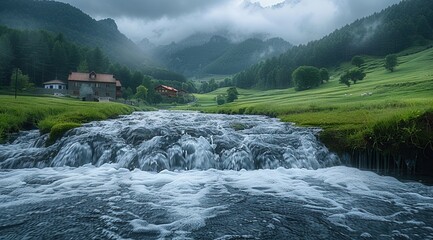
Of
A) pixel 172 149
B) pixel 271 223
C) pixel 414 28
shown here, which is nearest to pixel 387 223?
pixel 271 223

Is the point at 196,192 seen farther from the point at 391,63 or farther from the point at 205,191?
the point at 391,63

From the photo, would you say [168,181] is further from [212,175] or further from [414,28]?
[414,28]

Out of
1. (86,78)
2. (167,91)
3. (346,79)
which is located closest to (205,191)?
(346,79)

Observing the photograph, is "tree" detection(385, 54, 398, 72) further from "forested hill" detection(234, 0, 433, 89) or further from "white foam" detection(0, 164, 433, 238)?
"white foam" detection(0, 164, 433, 238)

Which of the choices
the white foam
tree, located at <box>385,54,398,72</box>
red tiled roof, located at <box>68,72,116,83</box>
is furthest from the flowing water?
tree, located at <box>385,54,398,72</box>

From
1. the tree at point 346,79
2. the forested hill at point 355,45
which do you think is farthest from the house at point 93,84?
the forested hill at point 355,45

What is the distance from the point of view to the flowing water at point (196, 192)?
971 centimetres

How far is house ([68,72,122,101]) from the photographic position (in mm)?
110625

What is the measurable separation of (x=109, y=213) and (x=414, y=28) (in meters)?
219

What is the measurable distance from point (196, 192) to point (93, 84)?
114398 mm

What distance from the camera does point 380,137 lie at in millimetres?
18219

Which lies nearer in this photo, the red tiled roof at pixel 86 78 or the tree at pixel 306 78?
the red tiled roof at pixel 86 78

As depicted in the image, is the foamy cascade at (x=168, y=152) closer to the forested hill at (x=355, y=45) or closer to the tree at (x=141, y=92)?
the tree at (x=141, y=92)

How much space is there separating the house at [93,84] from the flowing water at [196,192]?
91.0m
